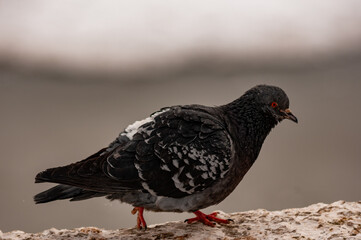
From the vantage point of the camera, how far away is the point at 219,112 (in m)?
6.05

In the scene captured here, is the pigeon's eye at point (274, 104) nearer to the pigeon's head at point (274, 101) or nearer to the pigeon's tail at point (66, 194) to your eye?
the pigeon's head at point (274, 101)

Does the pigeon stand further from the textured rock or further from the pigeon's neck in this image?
the textured rock

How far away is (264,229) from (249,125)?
110cm

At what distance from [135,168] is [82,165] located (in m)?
0.56

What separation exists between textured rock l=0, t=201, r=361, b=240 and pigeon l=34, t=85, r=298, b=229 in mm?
240

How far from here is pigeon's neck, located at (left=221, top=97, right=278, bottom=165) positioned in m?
5.91

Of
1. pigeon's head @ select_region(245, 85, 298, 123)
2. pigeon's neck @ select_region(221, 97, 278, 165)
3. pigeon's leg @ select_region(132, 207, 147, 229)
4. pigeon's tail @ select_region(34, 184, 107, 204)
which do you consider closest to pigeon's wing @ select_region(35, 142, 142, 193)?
pigeon's tail @ select_region(34, 184, 107, 204)

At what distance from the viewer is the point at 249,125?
5.96m

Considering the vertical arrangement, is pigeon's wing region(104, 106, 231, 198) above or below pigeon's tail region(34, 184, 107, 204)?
above

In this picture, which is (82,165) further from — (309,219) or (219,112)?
(309,219)

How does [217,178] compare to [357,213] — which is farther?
[357,213]

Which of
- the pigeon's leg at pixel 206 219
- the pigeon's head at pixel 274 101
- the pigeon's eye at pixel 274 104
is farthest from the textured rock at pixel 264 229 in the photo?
the pigeon's eye at pixel 274 104

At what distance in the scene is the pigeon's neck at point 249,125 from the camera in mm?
5914

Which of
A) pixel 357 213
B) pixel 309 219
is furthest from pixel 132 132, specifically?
pixel 357 213
